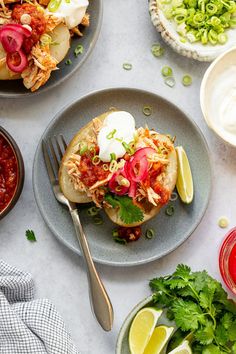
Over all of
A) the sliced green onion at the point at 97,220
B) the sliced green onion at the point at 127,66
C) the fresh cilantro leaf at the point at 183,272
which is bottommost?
the fresh cilantro leaf at the point at 183,272

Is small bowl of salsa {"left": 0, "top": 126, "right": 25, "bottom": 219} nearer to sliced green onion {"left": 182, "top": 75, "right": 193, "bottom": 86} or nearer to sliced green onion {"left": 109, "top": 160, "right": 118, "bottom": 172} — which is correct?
sliced green onion {"left": 109, "top": 160, "right": 118, "bottom": 172}

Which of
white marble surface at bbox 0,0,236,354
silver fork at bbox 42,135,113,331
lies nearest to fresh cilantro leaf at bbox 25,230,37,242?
white marble surface at bbox 0,0,236,354

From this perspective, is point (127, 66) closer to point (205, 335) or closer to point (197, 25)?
point (197, 25)

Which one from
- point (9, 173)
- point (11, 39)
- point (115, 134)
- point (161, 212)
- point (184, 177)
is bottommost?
point (161, 212)

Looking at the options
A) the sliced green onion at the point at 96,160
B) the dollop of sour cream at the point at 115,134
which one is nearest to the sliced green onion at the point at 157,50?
the dollop of sour cream at the point at 115,134

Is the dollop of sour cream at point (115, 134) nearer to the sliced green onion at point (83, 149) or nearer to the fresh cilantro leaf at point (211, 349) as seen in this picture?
the sliced green onion at point (83, 149)

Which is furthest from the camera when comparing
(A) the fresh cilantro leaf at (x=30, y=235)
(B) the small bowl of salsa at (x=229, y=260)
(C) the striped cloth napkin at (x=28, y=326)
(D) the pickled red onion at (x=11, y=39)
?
(A) the fresh cilantro leaf at (x=30, y=235)

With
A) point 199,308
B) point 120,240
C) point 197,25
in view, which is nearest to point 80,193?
point 120,240
